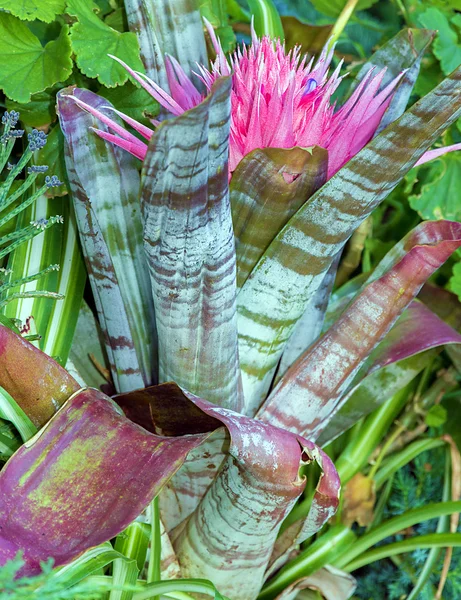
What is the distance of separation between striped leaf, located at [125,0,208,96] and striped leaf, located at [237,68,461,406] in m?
0.26

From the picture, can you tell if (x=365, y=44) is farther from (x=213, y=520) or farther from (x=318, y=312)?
(x=213, y=520)

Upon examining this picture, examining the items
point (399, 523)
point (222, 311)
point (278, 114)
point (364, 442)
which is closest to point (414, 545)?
point (399, 523)

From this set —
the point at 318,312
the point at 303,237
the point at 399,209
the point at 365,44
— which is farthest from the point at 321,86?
the point at 365,44

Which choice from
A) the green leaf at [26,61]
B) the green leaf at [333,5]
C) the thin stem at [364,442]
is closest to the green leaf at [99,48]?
the green leaf at [26,61]

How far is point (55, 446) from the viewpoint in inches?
18.3

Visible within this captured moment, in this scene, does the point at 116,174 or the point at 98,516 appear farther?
the point at 116,174

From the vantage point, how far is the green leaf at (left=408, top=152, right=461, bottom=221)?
2.87 feet

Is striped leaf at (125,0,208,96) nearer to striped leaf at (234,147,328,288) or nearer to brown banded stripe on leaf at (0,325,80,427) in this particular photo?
striped leaf at (234,147,328,288)

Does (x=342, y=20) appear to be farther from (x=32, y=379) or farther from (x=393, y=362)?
(x=32, y=379)

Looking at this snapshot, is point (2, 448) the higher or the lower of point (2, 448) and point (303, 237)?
the lower

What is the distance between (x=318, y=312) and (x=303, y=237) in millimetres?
160

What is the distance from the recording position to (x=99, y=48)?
2.03 ft

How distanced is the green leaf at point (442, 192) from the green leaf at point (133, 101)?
1.32 ft

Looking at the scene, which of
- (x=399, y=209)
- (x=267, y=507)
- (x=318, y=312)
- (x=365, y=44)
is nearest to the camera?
(x=267, y=507)
